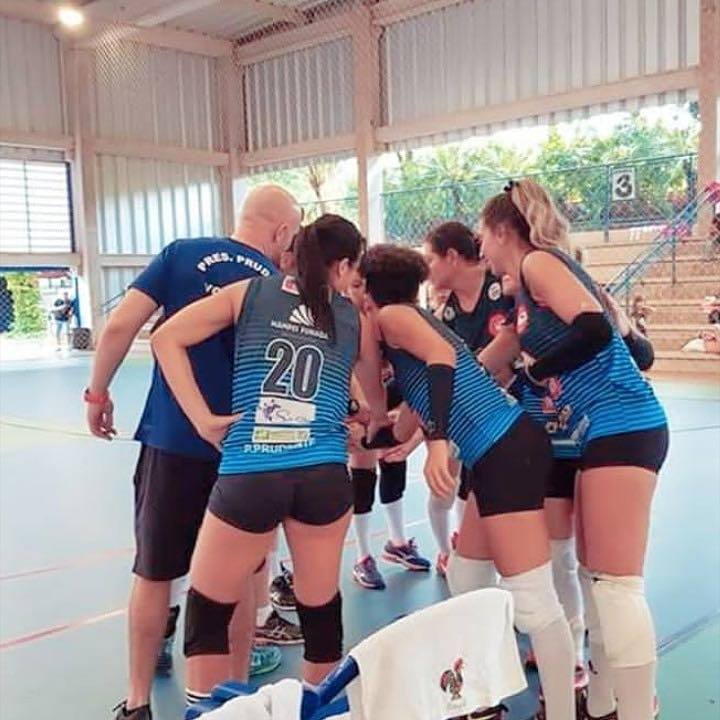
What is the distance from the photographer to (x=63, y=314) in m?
17.9

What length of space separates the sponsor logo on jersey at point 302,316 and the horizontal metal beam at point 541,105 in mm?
11478

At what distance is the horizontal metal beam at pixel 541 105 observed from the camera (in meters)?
12.1

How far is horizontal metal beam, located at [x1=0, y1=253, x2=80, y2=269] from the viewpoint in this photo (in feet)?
52.9

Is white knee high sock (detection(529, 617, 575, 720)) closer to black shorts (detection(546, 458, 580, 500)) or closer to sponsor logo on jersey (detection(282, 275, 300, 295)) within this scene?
black shorts (detection(546, 458, 580, 500))

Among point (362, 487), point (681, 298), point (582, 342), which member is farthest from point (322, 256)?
point (681, 298)

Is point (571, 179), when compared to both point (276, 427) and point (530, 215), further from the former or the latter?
point (276, 427)

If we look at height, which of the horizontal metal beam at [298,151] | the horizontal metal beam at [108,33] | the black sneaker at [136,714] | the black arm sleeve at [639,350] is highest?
the horizontal metal beam at [108,33]

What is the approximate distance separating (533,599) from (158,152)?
1682cm

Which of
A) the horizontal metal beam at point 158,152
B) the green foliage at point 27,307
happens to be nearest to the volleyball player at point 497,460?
the horizontal metal beam at point 158,152

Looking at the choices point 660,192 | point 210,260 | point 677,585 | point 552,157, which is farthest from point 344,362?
point 552,157

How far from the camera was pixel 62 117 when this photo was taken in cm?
1670

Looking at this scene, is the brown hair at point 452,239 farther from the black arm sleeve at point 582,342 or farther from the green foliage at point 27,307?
the green foliage at point 27,307

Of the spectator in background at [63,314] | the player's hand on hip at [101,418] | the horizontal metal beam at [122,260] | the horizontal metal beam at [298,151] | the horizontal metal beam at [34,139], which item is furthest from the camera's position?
the spectator in background at [63,314]

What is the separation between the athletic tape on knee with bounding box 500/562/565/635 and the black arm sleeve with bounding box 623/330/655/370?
0.69 metres
